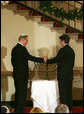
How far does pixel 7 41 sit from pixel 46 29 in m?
1.21

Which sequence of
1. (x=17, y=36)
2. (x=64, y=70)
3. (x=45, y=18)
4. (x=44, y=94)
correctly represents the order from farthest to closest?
1. (x=45, y=18)
2. (x=17, y=36)
3. (x=44, y=94)
4. (x=64, y=70)

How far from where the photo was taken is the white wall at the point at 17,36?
10289 mm

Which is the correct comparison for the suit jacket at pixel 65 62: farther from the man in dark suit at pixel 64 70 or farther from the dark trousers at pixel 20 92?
the dark trousers at pixel 20 92

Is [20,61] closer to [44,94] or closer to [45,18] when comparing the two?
[44,94]

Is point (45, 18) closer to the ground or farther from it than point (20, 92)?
farther from it

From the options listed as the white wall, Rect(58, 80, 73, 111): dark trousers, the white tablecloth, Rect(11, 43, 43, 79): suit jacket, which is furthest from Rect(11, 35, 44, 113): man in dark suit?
the white wall

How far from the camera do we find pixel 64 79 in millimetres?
7453

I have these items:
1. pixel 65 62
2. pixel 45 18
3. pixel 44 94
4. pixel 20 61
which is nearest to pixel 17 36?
pixel 45 18

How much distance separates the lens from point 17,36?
1034 centimetres

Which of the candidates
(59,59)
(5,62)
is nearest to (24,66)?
(59,59)

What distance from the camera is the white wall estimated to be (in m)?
10.3

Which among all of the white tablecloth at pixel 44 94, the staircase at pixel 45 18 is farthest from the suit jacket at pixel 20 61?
the staircase at pixel 45 18

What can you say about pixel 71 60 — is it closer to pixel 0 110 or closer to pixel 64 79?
pixel 64 79

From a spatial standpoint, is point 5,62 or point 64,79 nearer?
point 64,79
